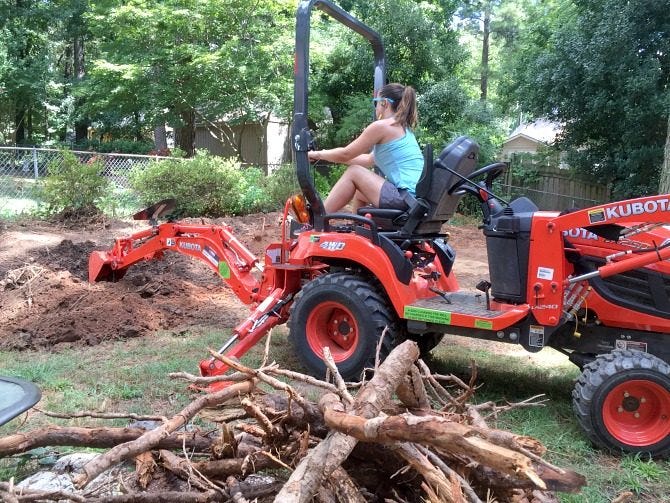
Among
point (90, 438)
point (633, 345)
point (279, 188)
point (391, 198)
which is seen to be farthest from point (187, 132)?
point (90, 438)

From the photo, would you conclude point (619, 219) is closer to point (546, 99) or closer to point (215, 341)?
point (215, 341)

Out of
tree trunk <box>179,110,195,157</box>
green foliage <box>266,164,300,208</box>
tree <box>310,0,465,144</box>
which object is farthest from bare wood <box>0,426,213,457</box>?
tree trunk <box>179,110,195,157</box>

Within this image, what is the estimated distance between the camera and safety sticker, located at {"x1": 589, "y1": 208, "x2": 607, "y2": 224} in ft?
12.5

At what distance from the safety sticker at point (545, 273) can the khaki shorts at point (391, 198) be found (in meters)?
1.15

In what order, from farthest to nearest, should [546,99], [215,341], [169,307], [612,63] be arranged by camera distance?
[546,99]
[612,63]
[169,307]
[215,341]

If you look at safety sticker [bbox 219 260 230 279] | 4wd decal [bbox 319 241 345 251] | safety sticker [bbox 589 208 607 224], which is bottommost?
safety sticker [bbox 219 260 230 279]

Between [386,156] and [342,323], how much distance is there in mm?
1309

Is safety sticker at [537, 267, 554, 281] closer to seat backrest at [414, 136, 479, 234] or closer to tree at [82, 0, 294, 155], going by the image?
seat backrest at [414, 136, 479, 234]

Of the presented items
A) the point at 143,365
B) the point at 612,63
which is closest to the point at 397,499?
the point at 143,365

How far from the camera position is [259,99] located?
17109 millimetres

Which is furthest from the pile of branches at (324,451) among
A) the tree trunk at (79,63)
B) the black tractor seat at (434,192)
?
the tree trunk at (79,63)

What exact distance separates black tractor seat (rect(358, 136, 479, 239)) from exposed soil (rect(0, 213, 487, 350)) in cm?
246

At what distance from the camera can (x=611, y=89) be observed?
13336mm

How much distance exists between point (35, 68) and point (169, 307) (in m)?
22.4
